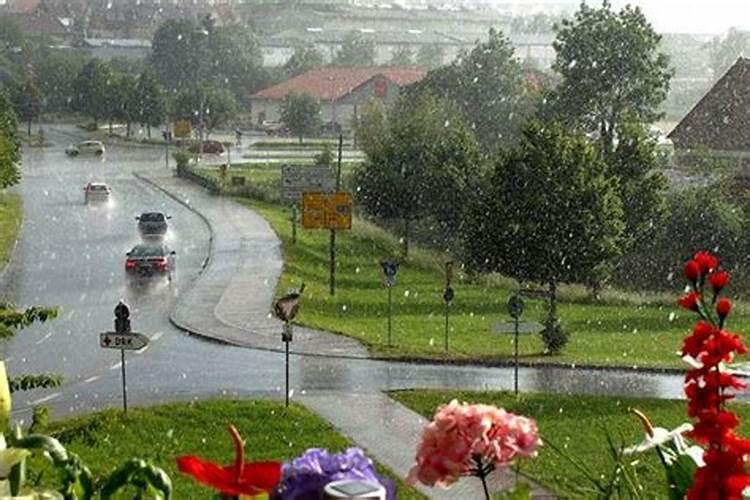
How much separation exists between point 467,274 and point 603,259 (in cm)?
805

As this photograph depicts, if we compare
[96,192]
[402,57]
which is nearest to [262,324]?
[96,192]

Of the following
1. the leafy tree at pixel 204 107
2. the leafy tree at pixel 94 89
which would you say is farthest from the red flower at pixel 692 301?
the leafy tree at pixel 94 89

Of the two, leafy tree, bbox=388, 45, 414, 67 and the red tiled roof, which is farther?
leafy tree, bbox=388, 45, 414, 67

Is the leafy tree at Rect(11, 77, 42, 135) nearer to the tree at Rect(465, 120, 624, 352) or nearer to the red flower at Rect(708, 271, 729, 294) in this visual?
the tree at Rect(465, 120, 624, 352)

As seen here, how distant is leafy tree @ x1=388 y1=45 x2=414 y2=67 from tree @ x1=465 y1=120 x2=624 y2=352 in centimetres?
7819

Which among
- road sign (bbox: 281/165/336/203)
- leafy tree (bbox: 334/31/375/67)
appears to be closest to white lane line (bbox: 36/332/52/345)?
road sign (bbox: 281/165/336/203)

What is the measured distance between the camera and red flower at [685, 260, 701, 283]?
6.80 feet

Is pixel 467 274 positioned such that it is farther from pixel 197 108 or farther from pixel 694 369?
pixel 197 108

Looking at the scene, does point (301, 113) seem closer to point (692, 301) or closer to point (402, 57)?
point (402, 57)

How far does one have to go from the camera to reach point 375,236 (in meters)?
37.1

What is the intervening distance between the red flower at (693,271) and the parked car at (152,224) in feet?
113

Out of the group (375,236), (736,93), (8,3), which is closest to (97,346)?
(375,236)

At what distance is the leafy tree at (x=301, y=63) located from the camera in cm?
9462

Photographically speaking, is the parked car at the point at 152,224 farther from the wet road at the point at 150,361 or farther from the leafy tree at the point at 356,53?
the leafy tree at the point at 356,53
